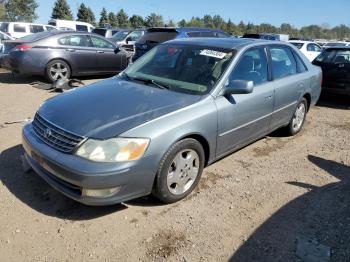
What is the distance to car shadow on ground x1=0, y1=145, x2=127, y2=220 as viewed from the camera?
346cm

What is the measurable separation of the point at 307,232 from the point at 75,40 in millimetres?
8533

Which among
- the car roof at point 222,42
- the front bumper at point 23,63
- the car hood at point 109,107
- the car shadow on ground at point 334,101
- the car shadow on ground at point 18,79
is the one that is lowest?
the car shadow on ground at point 334,101

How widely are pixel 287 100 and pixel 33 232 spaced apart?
3894 mm

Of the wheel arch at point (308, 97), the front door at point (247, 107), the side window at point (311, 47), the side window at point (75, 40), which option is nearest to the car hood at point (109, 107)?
the front door at point (247, 107)

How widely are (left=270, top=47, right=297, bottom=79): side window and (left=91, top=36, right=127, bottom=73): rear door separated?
619cm

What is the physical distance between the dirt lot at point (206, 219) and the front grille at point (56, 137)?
0.68 meters

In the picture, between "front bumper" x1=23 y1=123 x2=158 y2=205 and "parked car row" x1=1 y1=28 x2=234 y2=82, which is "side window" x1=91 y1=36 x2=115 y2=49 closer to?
"parked car row" x1=1 y1=28 x2=234 y2=82

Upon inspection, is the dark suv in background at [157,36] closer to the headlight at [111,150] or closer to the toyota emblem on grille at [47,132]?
the toyota emblem on grille at [47,132]

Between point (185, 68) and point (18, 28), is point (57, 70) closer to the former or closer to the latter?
point (185, 68)

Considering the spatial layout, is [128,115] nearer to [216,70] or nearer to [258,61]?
[216,70]

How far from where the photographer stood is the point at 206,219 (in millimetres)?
3494

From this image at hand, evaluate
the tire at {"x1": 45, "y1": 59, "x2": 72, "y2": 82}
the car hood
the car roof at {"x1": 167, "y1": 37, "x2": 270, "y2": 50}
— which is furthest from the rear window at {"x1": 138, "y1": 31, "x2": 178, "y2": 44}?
the car hood

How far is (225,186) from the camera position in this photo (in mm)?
4164

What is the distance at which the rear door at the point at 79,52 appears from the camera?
973cm
